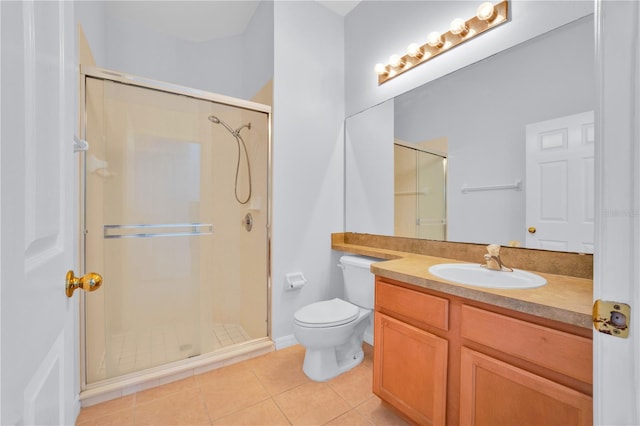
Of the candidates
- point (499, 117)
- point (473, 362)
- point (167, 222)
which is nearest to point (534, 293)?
point (473, 362)

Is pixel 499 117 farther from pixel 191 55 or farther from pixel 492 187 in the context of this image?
pixel 191 55

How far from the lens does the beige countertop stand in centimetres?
88

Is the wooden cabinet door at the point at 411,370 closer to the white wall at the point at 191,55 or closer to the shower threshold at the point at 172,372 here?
the shower threshold at the point at 172,372

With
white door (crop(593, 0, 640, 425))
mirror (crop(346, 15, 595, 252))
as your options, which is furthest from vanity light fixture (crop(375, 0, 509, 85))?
white door (crop(593, 0, 640, 425))

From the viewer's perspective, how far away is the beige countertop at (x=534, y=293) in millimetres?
884

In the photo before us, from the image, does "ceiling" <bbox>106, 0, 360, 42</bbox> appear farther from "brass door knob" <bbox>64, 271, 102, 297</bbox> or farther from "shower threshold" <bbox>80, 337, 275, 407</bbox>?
"shower threshold" <bbox>80, 337, 275, 407</bbox>

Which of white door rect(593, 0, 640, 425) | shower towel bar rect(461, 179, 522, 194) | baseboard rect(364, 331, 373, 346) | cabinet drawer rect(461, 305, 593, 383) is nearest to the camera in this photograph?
white door rect(593, 0, 640, 425)

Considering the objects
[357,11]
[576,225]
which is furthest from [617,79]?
[357,11]

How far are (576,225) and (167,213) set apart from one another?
2.29 metres

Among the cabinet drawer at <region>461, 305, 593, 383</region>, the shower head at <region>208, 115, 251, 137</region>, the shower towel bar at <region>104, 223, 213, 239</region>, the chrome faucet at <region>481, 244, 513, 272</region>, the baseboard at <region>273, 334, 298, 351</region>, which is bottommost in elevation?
the baseboard at <region>273, 334, 298, 351</region>

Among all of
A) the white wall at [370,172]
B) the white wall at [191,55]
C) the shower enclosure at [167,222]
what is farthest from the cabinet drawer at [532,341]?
the white wall at [191,55]

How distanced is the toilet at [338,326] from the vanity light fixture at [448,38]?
1.46 m

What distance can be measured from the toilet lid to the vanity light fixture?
5.77 feet

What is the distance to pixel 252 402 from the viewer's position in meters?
1.56
